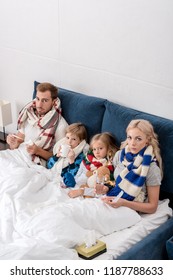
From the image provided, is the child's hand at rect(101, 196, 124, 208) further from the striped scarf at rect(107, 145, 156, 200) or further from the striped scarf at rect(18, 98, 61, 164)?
the striped scarf at rect(18, 98, 61, 164)

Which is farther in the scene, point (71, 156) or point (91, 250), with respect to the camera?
point (71, 156)

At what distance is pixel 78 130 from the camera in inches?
123

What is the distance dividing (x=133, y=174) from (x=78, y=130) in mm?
615

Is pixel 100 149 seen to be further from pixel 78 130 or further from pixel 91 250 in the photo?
pixel 91 250

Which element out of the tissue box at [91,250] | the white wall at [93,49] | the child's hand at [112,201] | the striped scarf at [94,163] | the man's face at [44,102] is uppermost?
the white wall at [93,49]

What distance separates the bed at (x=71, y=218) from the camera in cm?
231

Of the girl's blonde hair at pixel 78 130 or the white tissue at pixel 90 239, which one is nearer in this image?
the white tissue at pixel 90 239

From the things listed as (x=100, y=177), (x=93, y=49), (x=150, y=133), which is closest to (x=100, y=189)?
(x=100, y=177)

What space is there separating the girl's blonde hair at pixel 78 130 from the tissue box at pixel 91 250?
944mm

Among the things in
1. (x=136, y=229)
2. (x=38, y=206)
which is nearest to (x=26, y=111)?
(x=38, y=206)

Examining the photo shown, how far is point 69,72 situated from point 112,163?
37.6 inches

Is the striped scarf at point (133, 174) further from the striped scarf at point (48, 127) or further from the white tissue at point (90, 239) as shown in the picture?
the striped scarf at point (48, 127)

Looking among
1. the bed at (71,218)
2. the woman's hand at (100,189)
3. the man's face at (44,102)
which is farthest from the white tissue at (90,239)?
the man's face at (44,102)

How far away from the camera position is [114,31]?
3.10 metres
